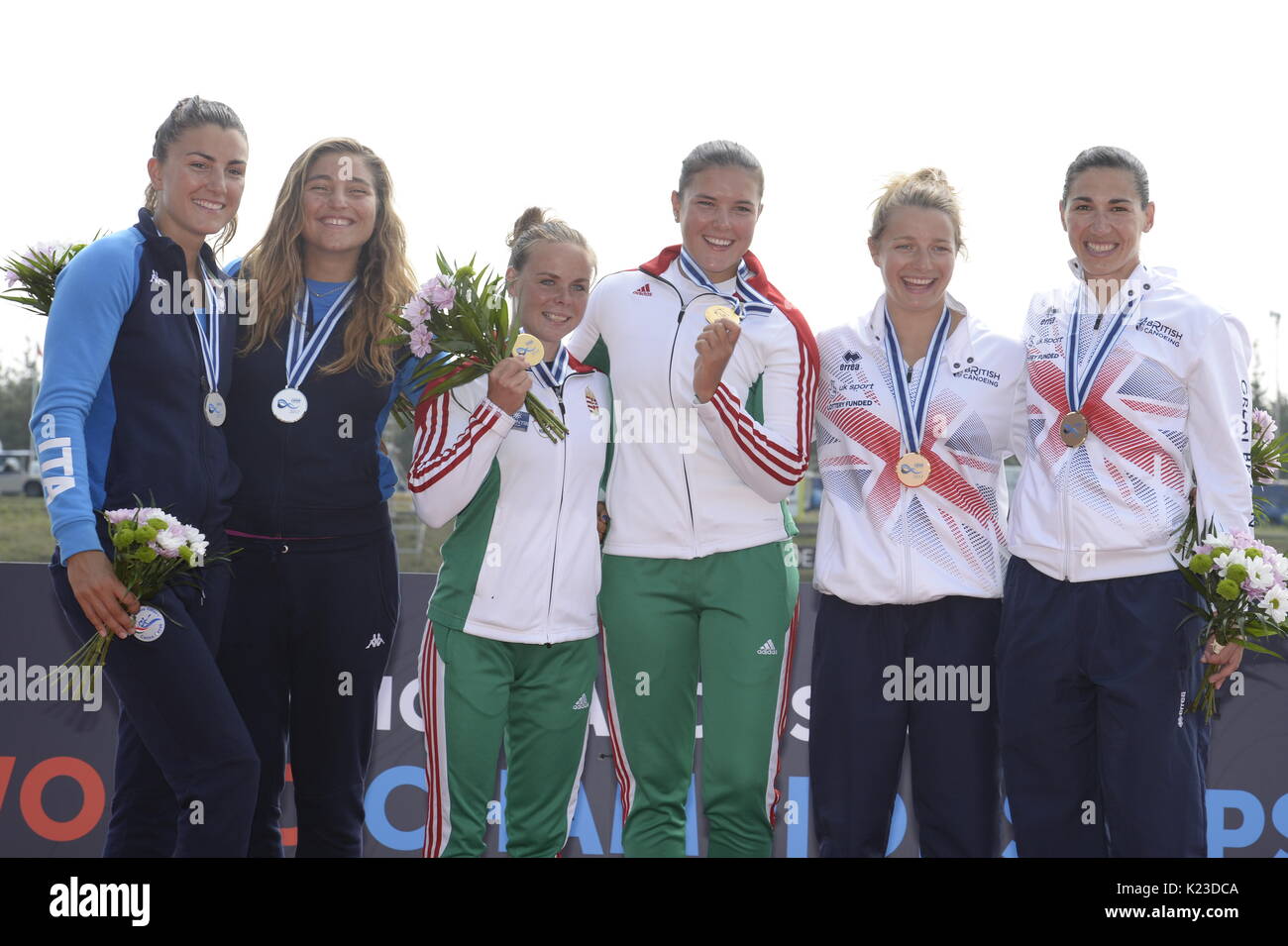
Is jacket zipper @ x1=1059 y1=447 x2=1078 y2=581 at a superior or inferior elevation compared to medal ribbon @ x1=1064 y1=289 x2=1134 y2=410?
inferior

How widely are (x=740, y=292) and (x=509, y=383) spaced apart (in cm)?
91

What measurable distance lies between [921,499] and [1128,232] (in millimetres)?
1081

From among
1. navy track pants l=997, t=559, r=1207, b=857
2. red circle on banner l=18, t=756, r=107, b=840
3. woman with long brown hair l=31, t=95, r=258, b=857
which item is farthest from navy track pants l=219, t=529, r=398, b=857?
navy track pants l=997, t=559, r=1207, b=857

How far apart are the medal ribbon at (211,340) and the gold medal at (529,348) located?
3.02 ft

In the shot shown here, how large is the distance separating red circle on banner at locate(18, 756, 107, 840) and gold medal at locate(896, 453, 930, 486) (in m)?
3.77

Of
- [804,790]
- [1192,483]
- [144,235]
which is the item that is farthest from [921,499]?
[144,235]

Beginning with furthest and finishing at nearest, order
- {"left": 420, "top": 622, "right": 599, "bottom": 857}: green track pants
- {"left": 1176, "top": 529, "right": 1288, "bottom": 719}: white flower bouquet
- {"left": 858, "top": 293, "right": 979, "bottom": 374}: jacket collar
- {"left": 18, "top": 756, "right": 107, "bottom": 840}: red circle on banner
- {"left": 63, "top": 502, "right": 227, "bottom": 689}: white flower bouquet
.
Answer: {"left": 18, "top": 756, "right": 107, "bottom": 840}: red circle on banner → {"left": 858, "top": 293, "right": 979, "bottom": 374}: jacket collar → {"left": 420, "top": 622, "right": 599, "bottom": 857}: green track pants → {"left": 1176, "top": 529, "right": 1288, "bottom": 719}: white flower bouquet → {"left": 63, "top": 502, "right": 227, "bottom": 689}: white flower bouquet

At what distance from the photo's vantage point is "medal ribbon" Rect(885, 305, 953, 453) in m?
3.83

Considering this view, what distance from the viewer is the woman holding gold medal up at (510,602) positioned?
3.67m

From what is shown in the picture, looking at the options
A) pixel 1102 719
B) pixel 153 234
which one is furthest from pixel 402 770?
pixel 1102 719

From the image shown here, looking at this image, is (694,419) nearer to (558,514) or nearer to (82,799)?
(558,514)

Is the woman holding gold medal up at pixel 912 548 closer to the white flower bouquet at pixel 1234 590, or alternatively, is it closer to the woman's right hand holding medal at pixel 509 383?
the white flower bouquet at pixel 1234 590

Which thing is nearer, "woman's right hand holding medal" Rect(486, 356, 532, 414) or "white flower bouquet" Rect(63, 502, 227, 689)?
"white flower bouquet" Rect(63, 502, 227, 689)

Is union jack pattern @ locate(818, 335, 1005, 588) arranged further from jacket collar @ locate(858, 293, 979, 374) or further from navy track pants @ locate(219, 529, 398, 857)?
navy track pants @ locate(219, 529, 398, 857)
